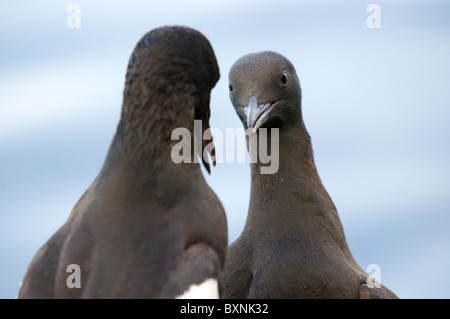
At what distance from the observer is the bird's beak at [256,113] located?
24.7 ft

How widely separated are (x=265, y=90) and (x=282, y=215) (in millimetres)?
1011

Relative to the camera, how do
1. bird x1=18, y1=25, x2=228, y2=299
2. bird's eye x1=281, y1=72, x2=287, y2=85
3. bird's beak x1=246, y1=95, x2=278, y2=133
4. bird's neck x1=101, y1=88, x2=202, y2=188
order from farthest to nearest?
bird's eye x1=281, y1=72, x2=287, y2=85, bird's beak x1=246, y1=95, x2=278, y2=133, bird's neck x1=101, y1=88, x2=202, y2=188, bird x1=18, y1=25, x2=228, y2=299

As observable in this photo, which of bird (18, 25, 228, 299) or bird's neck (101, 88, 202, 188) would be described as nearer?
bird (18, 25, 228, 299)

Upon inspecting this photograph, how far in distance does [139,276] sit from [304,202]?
2417 millimetres

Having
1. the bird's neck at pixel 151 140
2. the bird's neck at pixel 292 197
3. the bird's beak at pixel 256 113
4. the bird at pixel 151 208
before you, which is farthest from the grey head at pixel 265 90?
the bird's neck at pixel 151 140

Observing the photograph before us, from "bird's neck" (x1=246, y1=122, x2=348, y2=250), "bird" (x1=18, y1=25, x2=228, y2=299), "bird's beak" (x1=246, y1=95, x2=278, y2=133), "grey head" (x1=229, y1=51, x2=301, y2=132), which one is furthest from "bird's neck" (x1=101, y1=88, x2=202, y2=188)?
"bird's neck" (x1=246, y1=122, x2=348, y2=250)

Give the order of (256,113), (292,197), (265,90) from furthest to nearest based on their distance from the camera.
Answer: (292,197) → (265,90) → (256,113)

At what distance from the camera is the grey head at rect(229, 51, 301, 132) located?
7.74 m

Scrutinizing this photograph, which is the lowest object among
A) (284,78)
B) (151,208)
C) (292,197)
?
(151,208)

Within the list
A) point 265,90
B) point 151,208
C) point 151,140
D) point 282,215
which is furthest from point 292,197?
point 151,208

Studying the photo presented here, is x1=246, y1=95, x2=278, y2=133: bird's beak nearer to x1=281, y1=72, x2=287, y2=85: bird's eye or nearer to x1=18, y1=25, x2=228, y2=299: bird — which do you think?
x1=281, y1=72, x2=287, y2=85: bird's eye

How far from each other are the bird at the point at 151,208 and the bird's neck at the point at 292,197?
1.14 meters

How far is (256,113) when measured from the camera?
764cm

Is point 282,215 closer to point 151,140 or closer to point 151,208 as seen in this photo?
point 151,140
